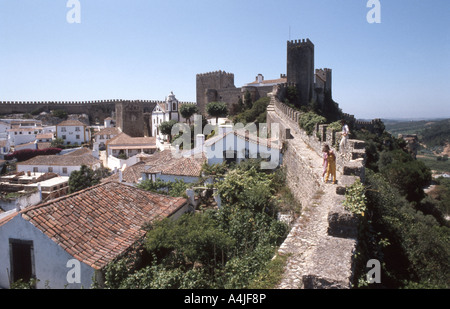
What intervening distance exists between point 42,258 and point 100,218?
1387mm

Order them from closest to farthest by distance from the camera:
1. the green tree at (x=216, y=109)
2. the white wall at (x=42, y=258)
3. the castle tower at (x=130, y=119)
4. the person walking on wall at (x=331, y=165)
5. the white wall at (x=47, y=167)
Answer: the white wall at (x=42, y=258) → the person walking on wall at (x=331, y=165) → the white wall at (x=47, y=167) → the green tree at (x=216, y=109) → the castle tower at (x=130, y=119)

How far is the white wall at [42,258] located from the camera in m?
5.07

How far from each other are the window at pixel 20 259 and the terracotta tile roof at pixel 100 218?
50 centimetres

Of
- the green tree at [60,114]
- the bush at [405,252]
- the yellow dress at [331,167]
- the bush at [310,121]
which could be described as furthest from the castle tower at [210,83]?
the bush at [405,252]

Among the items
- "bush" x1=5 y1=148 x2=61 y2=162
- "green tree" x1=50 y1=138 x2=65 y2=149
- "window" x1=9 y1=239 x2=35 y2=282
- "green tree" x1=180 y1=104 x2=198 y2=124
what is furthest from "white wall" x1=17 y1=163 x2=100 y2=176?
"window" x1=9 y1=239 x2=35 y2=282

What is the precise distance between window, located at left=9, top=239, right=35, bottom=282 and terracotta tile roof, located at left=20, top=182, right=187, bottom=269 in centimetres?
50

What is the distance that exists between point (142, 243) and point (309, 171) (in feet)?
14.8

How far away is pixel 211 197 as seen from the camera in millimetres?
10938

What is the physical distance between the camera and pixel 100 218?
657 centimetres

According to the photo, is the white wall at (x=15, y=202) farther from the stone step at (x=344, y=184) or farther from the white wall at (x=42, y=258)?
the stone step at (x=344, y=184)

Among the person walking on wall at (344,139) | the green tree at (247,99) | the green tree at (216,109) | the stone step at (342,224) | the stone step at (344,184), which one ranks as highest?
the green tree at (247,99)

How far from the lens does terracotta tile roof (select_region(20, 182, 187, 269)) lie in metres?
5.40

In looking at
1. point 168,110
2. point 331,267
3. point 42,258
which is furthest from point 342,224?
point 168,110
